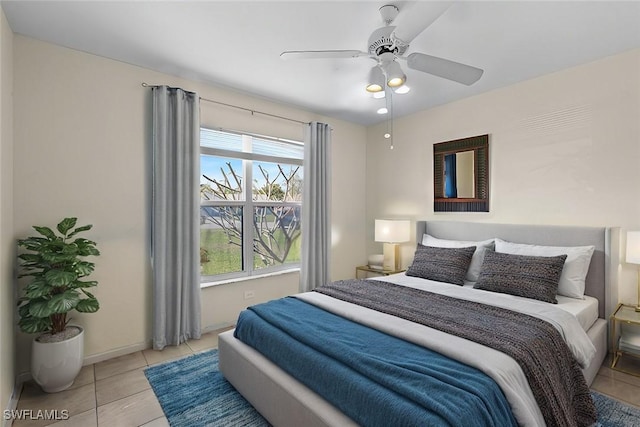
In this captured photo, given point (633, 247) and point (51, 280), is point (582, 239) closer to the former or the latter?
point (633, 247)

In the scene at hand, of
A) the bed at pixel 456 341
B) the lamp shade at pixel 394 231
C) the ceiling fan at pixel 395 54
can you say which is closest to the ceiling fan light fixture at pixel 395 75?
the ceiling fan at pixel 395 54

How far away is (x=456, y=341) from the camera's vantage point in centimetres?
172

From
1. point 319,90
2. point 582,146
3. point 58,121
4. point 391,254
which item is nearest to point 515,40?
point 582,146

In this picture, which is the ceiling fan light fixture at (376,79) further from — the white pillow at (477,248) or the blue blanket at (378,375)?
the white pillow at (477,248)

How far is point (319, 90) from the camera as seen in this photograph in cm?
339

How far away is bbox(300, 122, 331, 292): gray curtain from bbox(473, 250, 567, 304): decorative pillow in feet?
6.25

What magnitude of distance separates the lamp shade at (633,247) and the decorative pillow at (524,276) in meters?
0.41

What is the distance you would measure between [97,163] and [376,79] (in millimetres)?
2383

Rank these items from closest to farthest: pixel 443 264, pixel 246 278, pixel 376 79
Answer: pixel 376 79 < pixel 443 264 < pixel 246 278

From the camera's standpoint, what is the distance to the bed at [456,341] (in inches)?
58.9

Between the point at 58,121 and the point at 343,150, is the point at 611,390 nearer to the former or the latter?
the point at 343,150

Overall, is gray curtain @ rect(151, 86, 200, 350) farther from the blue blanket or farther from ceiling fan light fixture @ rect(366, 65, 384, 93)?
ceiling fan light fixture @ rect(366, 65, 384, 93)

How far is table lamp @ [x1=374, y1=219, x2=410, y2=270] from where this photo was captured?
4.05 metres

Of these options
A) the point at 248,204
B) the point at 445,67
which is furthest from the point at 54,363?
the point at 445,67
